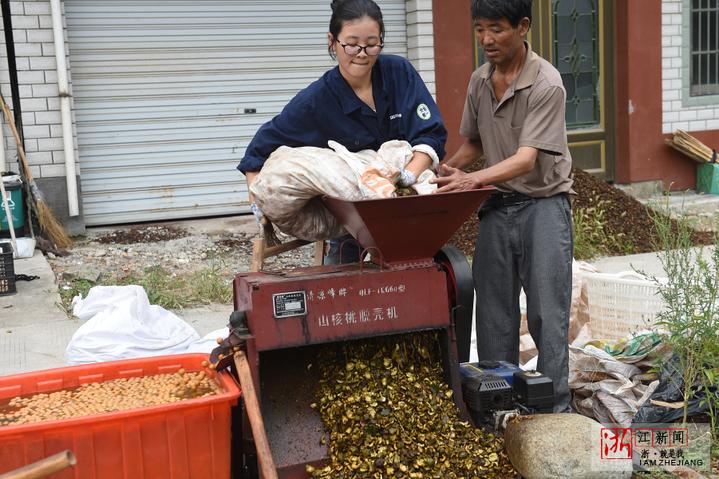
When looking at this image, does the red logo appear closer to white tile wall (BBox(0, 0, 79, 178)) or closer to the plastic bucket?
the plastic bucket

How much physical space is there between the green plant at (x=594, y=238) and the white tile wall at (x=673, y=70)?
3.18 m

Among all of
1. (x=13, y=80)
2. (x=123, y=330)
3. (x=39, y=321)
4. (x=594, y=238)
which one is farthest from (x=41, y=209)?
(x=594, y=238)

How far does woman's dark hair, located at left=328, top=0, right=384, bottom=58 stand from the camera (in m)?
3.61

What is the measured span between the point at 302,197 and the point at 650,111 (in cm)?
863

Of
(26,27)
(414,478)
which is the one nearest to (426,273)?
(414,478)

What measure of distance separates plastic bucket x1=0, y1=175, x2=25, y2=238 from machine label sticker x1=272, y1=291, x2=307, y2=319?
5.37 meters

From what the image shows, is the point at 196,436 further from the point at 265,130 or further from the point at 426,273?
the point at 265,130

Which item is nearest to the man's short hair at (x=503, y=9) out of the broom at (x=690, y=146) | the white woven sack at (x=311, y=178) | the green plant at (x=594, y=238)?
the white woven sack at (x=311, y=178)

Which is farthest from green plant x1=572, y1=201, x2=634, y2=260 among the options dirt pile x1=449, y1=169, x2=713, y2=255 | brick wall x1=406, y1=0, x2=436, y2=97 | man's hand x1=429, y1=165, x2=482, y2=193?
man's hand x1=429, y1=165, x2=482, y2=193

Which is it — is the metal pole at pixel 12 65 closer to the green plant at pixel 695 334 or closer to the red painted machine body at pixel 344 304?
the red painted machine body at pixel 344 304

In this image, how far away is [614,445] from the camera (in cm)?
353

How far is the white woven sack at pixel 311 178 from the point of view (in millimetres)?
3410

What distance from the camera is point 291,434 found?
3.46 meters

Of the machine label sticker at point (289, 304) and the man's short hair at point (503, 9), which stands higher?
the man's short hair at point (503, 9)
